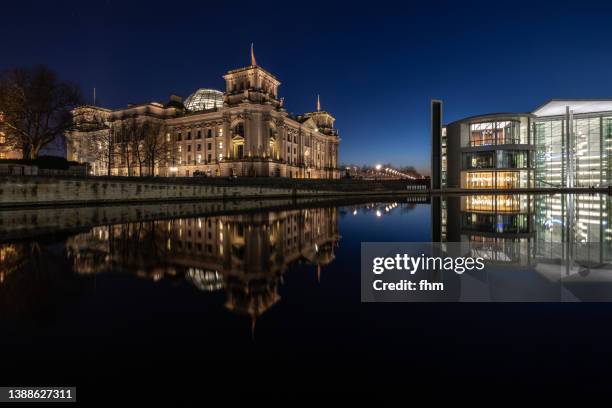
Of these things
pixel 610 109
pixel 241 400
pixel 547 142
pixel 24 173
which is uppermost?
pixel 610 109

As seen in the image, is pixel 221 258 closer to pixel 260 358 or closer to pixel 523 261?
pixel 260 358

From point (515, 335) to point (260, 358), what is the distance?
125 inches

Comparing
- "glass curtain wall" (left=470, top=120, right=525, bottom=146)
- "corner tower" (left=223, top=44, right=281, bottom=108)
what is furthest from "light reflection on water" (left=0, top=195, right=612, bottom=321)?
"corner tower" (left=223, top=44, right=281, bottom=108)

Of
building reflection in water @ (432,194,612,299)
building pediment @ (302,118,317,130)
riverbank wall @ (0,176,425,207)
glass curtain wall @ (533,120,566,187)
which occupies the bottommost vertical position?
building reflection in water @ (432,194,612,299)

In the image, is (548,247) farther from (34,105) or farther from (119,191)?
(34,105)

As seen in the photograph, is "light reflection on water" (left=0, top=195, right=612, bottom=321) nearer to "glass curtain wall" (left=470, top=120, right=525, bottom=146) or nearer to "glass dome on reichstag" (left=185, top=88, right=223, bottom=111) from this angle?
"glass curtain wall" (left=470, top=120, right=525, bottom=146)

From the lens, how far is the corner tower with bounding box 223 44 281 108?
82188 mm

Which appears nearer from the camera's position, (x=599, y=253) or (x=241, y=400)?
(x=241, y=400)

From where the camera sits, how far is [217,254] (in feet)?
29.3

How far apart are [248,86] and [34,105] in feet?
173

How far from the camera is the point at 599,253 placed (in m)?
8.74

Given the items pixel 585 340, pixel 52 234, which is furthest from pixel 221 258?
pixel 52 234

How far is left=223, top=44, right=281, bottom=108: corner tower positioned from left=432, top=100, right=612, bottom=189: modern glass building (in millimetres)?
47069

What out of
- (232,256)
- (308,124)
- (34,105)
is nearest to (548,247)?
(232,256)
